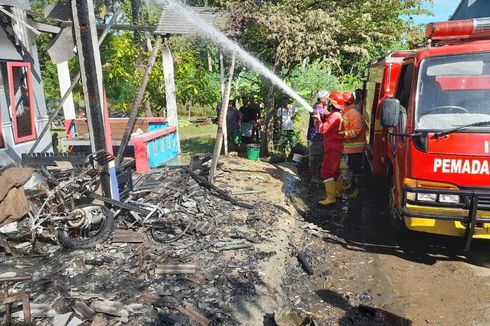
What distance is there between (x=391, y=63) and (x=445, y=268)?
3692 mm

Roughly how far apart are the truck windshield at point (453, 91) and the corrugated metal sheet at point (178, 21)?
5513 millimetres

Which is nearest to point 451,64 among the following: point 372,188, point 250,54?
point 372,188

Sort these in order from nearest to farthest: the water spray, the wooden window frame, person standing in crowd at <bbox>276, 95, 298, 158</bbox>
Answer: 1. the wooden window frame
2. the water spray
3. person standing in crowd at <bbox>276, 95, 298, 158</bbox>

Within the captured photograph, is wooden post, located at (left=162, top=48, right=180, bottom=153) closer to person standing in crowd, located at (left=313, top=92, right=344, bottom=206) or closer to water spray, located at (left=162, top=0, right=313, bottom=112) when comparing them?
water spray, located at (left=162, top=0, right=313, bottom=112)

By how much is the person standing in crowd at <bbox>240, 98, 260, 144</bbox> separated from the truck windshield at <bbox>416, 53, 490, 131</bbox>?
687 cm

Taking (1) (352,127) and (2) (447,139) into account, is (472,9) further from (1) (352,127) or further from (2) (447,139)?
(2) (447,139)

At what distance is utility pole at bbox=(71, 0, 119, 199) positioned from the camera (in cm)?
518

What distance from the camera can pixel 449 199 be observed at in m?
4.39

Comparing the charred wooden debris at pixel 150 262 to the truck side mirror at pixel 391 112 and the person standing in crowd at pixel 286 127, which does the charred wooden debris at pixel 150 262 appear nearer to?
the truck side mirror at pixel 391 112

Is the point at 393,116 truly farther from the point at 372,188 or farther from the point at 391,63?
the point at 372,188

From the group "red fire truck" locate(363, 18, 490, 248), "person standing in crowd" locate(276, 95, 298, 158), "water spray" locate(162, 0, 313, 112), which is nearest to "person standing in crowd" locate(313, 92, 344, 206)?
"water spray" locate(162, 0, 313, 112)

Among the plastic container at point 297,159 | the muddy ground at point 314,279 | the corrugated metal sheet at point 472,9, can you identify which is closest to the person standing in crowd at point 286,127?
the plastic container at point 297,159

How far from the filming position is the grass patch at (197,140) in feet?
40.8

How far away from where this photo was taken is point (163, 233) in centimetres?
547
